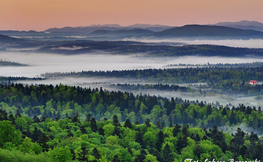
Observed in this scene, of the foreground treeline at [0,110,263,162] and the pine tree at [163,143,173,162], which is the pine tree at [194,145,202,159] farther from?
the pine tree at [163,143,173,162]

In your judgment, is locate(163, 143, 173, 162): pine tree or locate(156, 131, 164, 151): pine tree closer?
locate(163, 143, 173, 162): pine tree

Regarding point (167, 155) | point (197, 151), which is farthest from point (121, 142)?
point (197, 151)

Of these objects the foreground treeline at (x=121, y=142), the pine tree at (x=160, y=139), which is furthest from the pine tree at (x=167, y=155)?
the pine tree at (x=160, y=139)

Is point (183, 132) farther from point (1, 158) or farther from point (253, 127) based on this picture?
point (1, 158)

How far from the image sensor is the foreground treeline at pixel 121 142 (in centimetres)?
9394

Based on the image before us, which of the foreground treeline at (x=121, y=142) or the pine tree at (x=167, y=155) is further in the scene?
the pine tree at (x=167, y=155)

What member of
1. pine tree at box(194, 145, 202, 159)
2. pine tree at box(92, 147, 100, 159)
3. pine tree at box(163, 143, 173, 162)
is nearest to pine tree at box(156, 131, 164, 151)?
pine tree at box(163, 143, 173, 162)

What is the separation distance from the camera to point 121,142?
127000 mm

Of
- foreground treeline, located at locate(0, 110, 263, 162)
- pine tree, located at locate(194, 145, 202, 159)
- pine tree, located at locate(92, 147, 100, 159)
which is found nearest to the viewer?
foreground treeline, located at locate(0, 110, 263, 162)

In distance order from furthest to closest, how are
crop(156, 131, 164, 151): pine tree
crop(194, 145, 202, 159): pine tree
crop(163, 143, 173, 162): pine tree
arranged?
1. crop(156, 131, 164, 151): pine tree
2. crop(194, 145, 202, 159): pine tree
3. crop(163, 143, 173, 162): pine tree

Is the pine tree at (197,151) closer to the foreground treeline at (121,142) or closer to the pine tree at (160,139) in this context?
the foreground treeline at (121,142)

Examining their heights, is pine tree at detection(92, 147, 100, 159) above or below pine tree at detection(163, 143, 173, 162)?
above

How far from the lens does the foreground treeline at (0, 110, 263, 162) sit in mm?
93944

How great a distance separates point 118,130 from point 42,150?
4769 cm
